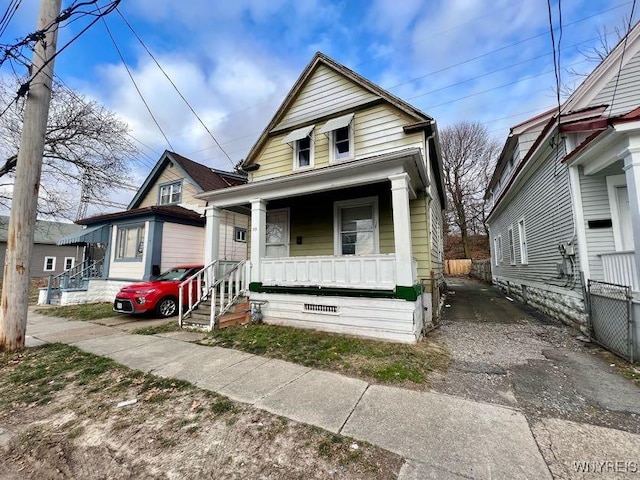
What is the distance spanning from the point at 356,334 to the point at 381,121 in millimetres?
5928

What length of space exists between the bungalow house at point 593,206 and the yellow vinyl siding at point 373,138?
344 centimetres

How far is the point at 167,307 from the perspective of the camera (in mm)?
8711

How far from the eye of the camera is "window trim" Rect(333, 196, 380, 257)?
767 centimetres

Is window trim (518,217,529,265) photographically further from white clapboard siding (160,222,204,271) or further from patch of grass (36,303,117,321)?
patch of grass (36,303,117,321)

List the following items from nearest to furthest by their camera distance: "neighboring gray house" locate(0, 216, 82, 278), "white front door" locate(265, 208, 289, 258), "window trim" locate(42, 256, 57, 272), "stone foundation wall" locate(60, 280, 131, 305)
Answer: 1. "white front door" locate(265, 208, 289, 258)
2. "stone foundation wall" locate(60, 280, 131, 305)
3. "neighboring gray house" locate(0, 216, 82, 278)
4. "window trim" locate(42, 256, 57, 272)

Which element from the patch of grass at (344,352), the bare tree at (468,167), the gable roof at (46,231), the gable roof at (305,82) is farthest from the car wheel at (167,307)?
the bare tree at (468,167)

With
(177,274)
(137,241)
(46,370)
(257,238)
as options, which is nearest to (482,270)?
(257,238)

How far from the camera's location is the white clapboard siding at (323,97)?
28.0 feet

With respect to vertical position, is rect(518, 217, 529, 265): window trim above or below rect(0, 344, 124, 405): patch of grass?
above

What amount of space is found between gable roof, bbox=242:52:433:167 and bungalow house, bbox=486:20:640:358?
335 cm

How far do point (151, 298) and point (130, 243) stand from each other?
195 inches

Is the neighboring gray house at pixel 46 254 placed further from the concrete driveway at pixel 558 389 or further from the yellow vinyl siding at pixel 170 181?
the concrete driveway at pixel 558 389

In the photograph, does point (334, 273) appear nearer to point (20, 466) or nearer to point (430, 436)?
point (430, 436)

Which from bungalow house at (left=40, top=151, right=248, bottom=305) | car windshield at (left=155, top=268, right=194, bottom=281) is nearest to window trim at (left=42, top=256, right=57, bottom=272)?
bungalow house at (left=40, top=151, right=248, bottom=305)
